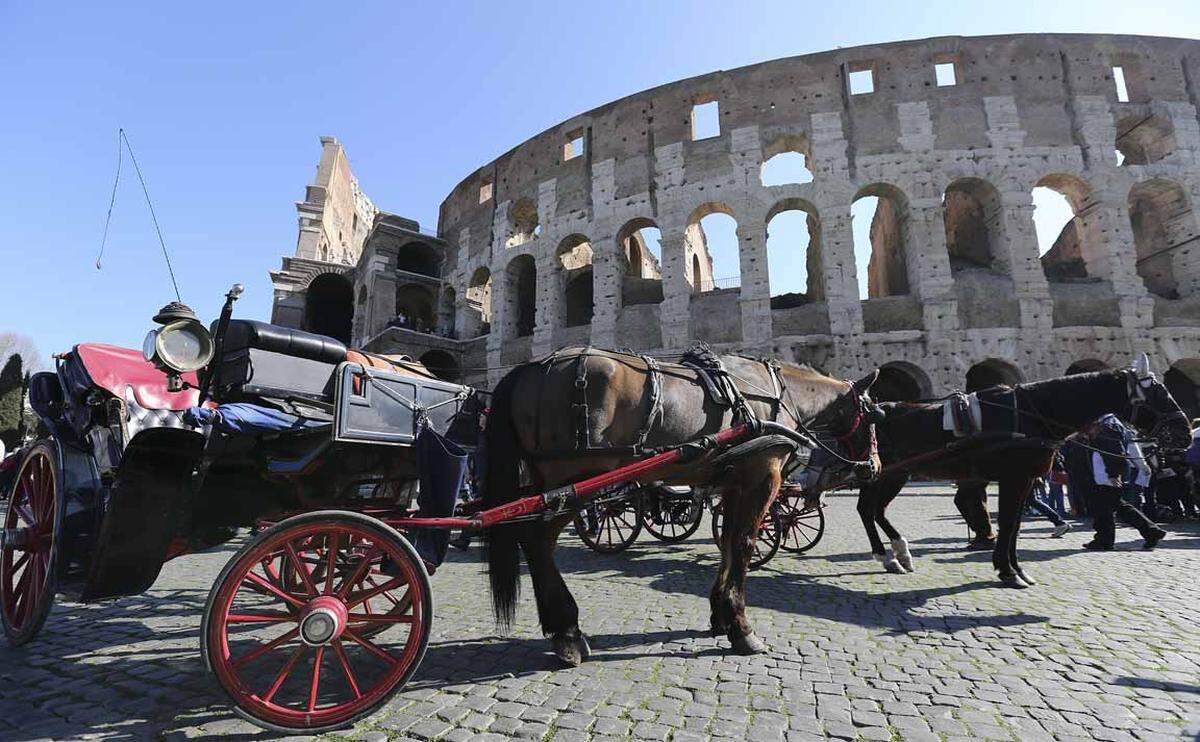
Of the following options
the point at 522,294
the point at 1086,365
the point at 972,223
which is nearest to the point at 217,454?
the point at 1086,365

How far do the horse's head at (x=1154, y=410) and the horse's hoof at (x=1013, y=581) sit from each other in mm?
1876

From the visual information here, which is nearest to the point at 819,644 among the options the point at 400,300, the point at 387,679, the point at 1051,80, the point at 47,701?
the point at 387,679

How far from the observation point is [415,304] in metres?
28.5

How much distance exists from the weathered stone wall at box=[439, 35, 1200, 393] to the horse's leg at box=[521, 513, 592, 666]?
14516 mm

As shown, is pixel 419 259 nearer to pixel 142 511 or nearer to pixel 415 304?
pixel 415 304

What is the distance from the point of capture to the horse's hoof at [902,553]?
17.1ft

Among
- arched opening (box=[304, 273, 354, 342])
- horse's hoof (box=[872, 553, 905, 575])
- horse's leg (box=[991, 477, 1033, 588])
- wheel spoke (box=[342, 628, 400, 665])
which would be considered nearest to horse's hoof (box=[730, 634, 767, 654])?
wheel spoke (box=[342, 628, 400, 665])

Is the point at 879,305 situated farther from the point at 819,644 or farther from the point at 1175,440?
the point at 819,644

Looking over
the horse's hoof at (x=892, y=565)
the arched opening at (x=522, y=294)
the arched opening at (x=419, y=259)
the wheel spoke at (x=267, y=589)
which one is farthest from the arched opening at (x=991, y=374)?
the arched opening at (x=419, y=259)

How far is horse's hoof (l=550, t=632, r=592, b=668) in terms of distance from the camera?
114 inches

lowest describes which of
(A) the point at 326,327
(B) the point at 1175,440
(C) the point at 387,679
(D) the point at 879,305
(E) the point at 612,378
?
(C) the point at 387,679

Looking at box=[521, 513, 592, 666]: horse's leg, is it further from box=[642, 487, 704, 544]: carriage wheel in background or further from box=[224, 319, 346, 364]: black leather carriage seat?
box=[642, 487, 704, 544]: carriage wheel in background

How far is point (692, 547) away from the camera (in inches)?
259

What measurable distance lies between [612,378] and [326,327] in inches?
1229
